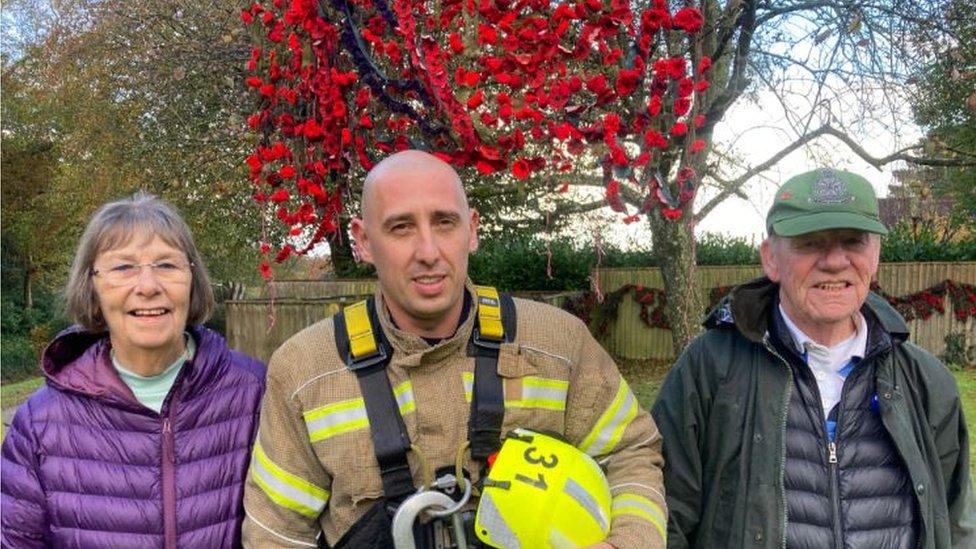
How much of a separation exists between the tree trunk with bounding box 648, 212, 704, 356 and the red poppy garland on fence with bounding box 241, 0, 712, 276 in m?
3.84

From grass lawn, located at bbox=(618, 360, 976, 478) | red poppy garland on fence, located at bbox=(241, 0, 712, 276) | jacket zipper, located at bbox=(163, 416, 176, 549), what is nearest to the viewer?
jacket zipper, located at bbox=(163, 416, 176, 549)

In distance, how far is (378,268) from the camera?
2.17m

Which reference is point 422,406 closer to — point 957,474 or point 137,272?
point 137,272

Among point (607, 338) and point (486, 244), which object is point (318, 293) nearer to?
point (486, 244)

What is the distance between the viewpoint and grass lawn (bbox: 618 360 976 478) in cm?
1053

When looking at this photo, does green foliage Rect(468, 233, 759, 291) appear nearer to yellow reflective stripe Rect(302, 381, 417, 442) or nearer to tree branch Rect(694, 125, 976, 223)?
tree branch Rect(694, 125, 976, 223)

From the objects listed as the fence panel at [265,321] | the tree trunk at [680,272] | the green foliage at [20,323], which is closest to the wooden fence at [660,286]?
the fence panel at [265,321]

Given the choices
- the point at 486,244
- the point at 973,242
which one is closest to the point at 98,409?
the point at 486,244

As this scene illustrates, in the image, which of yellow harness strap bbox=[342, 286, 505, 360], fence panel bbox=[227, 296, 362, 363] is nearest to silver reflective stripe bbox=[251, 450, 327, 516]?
yellow harness strap bbox=[342, 286, 505, 360]

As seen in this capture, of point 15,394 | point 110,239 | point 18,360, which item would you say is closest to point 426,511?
point 110,239

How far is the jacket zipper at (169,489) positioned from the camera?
7.24ft

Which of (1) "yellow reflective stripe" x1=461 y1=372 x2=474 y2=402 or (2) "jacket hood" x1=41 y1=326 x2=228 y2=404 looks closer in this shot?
(1) "yellow reflective stripe" x1=461 y1=372 x2=474 y2=402

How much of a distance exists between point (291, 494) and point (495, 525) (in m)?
0.53

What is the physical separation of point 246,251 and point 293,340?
1201 centimetres
